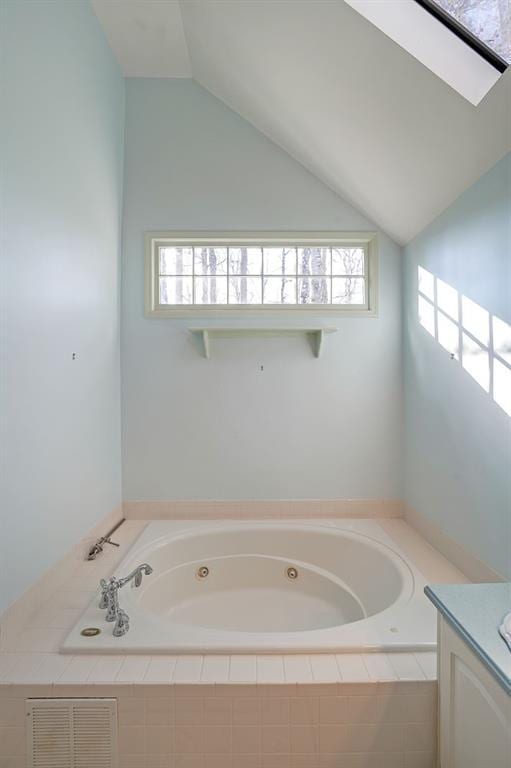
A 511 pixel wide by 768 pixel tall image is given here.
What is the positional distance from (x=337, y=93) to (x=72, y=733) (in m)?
2.64

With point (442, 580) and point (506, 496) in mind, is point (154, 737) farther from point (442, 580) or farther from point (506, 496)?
point (506, 496)

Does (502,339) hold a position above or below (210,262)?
below

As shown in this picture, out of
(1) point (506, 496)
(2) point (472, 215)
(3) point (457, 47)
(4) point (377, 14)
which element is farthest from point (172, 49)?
(1) point (506, 496)

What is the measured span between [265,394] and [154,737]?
70.7 inches

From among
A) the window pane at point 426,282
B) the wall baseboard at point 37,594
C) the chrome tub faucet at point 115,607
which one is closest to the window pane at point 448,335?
the window pane at point 426,282

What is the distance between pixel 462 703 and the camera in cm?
109

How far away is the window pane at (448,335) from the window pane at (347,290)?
2.40ft

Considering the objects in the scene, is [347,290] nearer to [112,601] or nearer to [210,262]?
[210,262]

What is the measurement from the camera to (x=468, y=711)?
106 cm

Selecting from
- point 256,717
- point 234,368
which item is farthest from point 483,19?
point 256,717

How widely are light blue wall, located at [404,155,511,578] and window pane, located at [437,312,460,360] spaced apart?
5cm

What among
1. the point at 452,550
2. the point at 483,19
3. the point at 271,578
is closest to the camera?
the point at 483,19

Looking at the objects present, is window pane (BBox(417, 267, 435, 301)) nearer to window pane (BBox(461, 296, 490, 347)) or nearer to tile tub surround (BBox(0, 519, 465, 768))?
window pane (BBox(461, 296, 490, 347))

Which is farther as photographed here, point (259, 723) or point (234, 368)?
point (234, 368)
